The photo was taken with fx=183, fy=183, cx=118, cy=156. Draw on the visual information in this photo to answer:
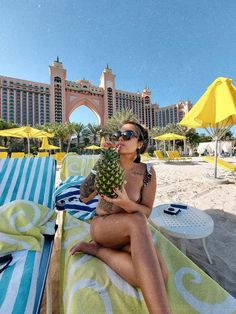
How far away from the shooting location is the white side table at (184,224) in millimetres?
Result: 1740

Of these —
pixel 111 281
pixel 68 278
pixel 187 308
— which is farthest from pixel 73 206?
pixel 187 308

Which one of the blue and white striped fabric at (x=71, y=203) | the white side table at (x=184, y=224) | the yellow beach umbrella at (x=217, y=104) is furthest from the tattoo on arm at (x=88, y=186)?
the yellow beach umbrella at (x=217, y=104)

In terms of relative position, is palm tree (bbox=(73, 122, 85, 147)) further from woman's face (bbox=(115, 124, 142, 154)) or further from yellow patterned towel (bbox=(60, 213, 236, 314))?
yellow patterned towel (bbox=(60, 213, 236, 314))

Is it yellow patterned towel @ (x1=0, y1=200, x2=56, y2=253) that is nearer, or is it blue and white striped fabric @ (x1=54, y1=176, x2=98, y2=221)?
yellow patterned towel @ (x1=0, y1=200, x2=56, y2=253)

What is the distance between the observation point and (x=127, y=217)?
118cm

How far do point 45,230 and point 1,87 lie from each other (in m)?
62.3

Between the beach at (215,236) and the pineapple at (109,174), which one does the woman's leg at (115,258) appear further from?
the beach at (215,236)

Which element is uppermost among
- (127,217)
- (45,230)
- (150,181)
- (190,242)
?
(150,181)

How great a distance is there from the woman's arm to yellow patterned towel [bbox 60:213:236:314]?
444mm

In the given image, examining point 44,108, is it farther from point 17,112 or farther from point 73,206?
point 73,206

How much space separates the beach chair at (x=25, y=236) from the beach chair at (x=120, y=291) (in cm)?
18

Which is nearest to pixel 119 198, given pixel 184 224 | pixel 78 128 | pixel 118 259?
pixel 118 259

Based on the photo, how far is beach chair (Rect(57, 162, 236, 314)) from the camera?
40.7 inches

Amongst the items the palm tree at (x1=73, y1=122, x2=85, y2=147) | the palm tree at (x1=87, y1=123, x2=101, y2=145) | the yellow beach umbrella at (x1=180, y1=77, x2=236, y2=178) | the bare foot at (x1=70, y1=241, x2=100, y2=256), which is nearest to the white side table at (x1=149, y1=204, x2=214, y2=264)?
the bare foot at (x1=70, y1=241, x2=100, y2=256)
